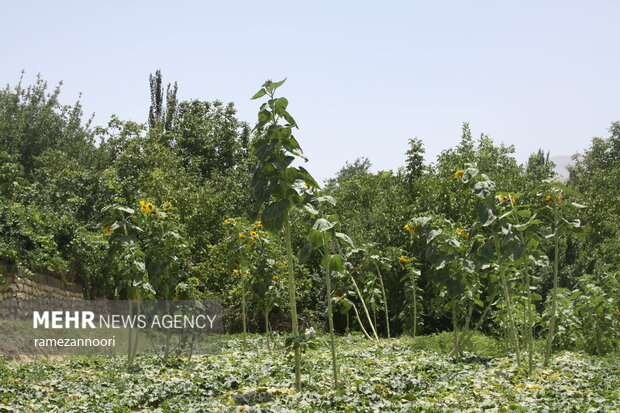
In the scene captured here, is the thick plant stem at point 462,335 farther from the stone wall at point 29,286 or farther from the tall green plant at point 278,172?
the stone wall at point 29,286

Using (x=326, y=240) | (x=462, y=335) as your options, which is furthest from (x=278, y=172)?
(x=462, y=335)

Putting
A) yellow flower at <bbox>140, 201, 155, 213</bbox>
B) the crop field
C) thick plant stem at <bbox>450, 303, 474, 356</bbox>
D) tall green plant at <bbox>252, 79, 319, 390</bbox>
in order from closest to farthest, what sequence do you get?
the crop field, tall green plant at <bbox>252, 79, 319, 390</bbox>, yellow flower at <bbox>140, 201, 155, 213</bbox>, thick plant stem at <bbox>450, 303, 474, 356</bbox>

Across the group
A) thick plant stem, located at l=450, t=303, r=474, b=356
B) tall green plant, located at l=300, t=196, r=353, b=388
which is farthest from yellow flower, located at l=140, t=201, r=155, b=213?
thick plant stem, located at l=450, t=303, r=474, b=356

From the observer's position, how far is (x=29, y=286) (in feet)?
37.9

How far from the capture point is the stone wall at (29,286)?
1091 centimetres

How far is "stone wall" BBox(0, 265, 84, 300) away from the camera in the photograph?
10914 millimetres

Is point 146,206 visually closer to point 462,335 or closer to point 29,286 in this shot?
point 462,335

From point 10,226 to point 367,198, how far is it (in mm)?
13360

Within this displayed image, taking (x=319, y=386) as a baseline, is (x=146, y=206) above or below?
above

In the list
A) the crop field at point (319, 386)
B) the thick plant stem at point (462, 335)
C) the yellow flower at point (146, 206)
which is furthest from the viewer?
the thick plant stem at point (462, 335)

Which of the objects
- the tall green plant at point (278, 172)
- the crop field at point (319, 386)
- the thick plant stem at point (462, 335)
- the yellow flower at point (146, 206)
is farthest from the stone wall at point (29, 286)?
the thick plant stem at point (462, 335)

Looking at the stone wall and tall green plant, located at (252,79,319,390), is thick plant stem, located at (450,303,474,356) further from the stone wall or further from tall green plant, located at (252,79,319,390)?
the stone wall

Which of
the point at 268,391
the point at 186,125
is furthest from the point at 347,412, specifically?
the point at 186,125

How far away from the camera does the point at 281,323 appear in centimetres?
1520
